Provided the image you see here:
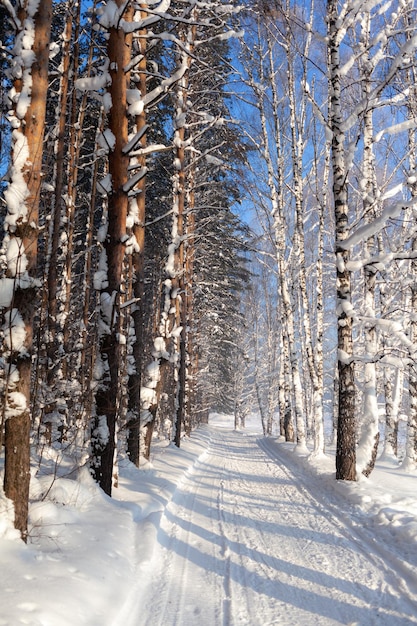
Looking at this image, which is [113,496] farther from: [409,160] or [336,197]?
[409,160]

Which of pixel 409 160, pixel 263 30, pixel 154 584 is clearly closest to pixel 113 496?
pixel 154 584

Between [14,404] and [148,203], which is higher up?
[148,203]

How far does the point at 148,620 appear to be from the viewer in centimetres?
317

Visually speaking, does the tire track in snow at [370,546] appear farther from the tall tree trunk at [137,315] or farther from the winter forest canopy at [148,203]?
the tall tree trunk at [137,315]

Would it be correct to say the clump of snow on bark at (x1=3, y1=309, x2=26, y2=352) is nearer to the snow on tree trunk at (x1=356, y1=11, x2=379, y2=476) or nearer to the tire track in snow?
the tire track in snow

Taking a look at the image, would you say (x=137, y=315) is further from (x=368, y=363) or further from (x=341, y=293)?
→ (x=368, y=363)

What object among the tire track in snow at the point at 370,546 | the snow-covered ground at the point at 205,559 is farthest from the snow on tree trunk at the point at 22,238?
the tire track in snow at the point at 370,546

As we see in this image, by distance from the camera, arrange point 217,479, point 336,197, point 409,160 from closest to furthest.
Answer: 1. point 336,197
2. point 217,479
3. point 409,160

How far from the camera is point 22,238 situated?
380 cm

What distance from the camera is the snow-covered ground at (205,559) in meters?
3.15

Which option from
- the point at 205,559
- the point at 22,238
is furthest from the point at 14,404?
the point at 205,559

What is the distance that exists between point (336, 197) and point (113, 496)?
701 centimetres

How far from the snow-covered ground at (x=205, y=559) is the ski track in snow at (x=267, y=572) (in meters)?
0.01

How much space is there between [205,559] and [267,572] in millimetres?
691
